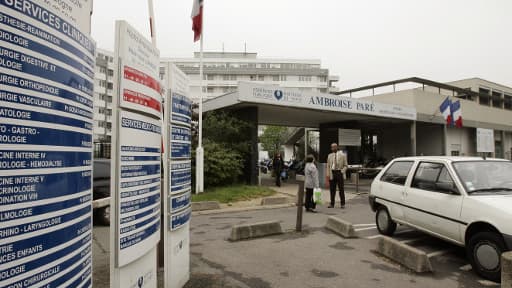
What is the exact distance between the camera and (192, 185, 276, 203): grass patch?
452 inches

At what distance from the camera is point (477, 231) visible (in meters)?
4.49

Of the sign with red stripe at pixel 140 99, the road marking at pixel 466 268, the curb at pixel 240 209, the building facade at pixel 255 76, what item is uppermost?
the building facade at pixel 255 76

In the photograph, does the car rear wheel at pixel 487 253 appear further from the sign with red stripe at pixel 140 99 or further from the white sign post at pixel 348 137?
the white sign post at pixel 348 137

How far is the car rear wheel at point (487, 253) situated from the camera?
4109mm

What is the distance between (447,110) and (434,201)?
1999 centimetres

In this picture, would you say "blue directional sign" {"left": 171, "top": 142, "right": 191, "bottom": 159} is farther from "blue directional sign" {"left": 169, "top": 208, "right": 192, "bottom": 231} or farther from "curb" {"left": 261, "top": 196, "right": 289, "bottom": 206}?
"curb" {"left": 261, "top": 196, "right": 289, "bottom": 206}

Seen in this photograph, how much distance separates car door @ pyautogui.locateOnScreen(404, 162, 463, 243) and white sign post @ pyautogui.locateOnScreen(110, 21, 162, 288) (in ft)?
14.2

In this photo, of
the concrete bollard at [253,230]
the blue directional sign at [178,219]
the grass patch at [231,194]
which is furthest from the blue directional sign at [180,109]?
the grass patch at [231,194]

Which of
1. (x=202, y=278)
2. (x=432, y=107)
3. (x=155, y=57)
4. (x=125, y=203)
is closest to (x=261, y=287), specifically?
(x=202, y=278)

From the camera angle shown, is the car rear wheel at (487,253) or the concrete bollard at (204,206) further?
the concrete bollard at (204,206)

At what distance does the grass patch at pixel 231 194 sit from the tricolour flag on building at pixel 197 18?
5821 mm

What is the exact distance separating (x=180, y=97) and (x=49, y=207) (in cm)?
279

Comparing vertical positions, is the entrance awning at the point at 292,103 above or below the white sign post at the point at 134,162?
above

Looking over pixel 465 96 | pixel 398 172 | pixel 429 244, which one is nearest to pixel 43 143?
pixel 398 172
